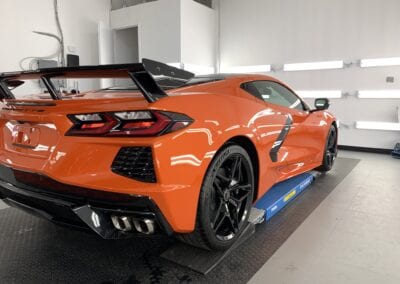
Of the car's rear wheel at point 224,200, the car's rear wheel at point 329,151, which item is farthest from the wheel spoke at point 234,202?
the car's rear wheel at point 329,151

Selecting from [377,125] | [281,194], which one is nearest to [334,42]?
[377,125]

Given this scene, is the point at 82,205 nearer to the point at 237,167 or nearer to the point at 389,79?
the point at 237,167

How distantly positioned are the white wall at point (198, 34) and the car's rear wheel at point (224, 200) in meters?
4.25

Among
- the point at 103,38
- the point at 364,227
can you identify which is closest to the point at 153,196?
the point at 364,227

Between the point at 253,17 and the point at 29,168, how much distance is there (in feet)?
18.7

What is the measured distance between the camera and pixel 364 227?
221cm

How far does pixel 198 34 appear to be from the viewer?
6.16m

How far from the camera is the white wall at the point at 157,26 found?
568 cm

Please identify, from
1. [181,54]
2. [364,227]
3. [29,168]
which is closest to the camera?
[29,168]

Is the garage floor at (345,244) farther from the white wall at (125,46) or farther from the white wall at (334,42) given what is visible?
the white wall at (125,46)

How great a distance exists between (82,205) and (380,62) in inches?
204

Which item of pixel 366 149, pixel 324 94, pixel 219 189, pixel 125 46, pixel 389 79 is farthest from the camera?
pixel 125 46

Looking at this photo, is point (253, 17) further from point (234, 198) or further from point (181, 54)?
point (234, 198)

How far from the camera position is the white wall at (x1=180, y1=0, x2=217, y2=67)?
577 cm
